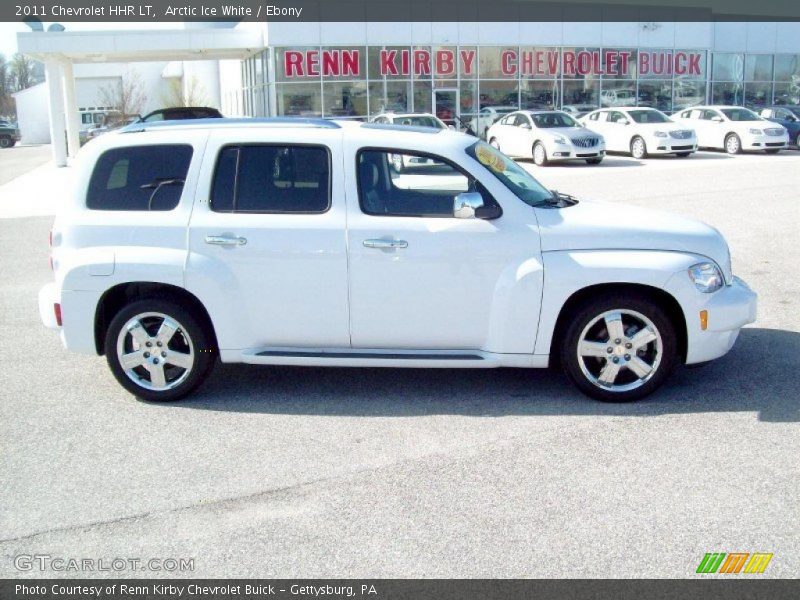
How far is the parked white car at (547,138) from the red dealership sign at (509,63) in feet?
33.4

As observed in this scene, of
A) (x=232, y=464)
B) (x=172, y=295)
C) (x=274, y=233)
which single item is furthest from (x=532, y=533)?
(x=172, y=295)

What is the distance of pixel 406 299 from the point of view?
552 centimetres

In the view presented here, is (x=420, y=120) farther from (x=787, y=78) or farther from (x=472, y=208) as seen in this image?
(x=787, y=78)

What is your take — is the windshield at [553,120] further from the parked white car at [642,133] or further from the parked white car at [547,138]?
the parked white car at [642,133]

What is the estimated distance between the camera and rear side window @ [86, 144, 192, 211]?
18.8ft

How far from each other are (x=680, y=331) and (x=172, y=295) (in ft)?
11.0

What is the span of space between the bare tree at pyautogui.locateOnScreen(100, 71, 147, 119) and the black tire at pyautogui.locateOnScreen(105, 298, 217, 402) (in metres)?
38.3

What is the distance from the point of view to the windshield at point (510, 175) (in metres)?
5.71

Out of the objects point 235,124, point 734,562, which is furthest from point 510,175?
point 734,562

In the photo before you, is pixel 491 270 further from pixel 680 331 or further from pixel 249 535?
pixel 249 535

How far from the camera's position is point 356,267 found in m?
5.49

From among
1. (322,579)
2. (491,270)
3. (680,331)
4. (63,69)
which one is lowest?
(322,579)

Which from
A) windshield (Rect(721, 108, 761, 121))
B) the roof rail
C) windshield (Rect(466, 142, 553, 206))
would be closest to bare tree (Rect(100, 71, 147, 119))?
windshield (Rect(721, 108, 761, 121))

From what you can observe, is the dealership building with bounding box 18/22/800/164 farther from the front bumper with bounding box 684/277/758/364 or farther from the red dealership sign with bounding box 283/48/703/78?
the front bumper with bounding box 684/277/758/364
